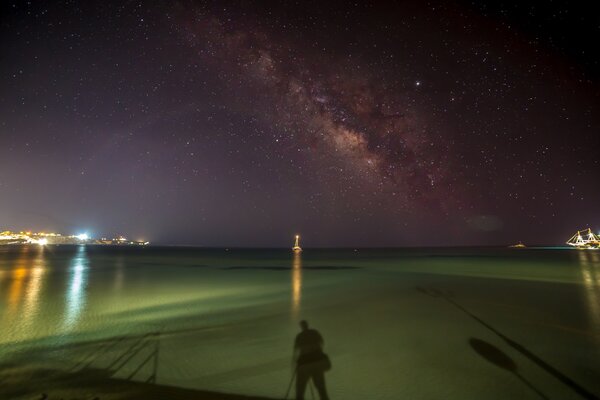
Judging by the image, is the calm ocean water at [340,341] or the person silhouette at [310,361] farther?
the calm ocean water at [340,341]

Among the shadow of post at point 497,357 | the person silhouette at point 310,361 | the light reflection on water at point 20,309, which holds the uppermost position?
the shadow of post at point 497,357

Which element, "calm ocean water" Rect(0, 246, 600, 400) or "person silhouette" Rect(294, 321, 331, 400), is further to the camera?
"calm ocean water" Rect(0, 246, 600, 400)

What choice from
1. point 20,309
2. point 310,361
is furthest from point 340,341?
point 20,309

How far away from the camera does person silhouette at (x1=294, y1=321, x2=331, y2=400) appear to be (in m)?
6.62

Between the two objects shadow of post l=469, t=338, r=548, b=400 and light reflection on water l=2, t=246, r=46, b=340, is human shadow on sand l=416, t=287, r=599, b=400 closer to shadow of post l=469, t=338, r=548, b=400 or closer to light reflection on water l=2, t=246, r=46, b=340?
shadow of post l=469, t=338, r=548, b=400

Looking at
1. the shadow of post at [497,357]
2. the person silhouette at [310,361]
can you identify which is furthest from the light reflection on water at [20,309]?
the shadow of post at [497,357]

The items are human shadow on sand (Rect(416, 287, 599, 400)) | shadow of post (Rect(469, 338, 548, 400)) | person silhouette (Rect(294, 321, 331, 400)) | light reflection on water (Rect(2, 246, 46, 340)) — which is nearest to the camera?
human shadow on sand (Rect(416, 287, 599, 400))

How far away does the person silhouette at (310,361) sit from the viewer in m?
6.62

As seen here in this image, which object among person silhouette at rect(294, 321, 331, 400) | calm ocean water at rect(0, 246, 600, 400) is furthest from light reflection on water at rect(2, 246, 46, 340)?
person silhouette at rect(294, 321, 331, 400)

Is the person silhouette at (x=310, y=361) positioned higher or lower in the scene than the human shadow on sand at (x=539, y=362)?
lower

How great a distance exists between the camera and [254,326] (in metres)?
11.5

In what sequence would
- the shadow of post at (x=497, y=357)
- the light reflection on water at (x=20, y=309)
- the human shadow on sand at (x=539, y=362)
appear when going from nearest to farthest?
the human shadow on sand at (x=539, y=362) < the shadow of post at (x=497, y=357) < the light reflection on water at (x=20, y=309)

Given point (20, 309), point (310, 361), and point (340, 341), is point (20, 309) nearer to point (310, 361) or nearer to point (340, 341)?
point (310, 361)

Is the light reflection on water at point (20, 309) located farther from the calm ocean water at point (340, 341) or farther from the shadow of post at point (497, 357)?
the shadow of post at point (497, 357)
